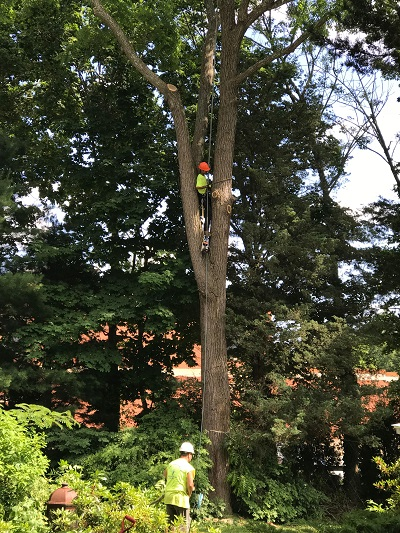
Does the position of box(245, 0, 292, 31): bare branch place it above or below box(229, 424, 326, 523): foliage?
above

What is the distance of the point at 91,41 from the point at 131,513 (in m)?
11.3

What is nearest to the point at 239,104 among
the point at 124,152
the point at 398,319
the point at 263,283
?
the point at 124,152

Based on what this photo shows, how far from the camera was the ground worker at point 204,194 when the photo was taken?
12.2 meters

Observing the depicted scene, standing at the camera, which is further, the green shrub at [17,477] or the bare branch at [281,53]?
the bare branch at [281,53]

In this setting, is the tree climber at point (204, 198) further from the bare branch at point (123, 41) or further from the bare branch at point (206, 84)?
the bare branch at point (123, 41)

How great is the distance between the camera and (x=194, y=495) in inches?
428

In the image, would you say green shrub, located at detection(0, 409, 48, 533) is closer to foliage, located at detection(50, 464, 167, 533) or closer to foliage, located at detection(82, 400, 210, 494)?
foliage, located at detection(50, 464, 167, 533)

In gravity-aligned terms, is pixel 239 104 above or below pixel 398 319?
above

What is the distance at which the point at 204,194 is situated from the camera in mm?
12922

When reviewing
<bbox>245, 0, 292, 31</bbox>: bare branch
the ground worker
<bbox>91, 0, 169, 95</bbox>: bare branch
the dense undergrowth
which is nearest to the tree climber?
the ground worker

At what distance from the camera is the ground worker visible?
1222cm

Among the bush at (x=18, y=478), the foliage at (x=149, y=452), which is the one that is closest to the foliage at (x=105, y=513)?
the bush at (x=18, y=478)

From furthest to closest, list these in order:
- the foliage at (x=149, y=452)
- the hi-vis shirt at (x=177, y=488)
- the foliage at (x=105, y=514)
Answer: the foliage at (x=149, y=452)
the hi-vis shirt at (x=177, y=488)
the foliage at (x=105, y=514)

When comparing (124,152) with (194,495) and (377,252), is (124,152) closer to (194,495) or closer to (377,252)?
(377,252)
